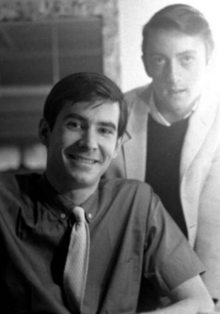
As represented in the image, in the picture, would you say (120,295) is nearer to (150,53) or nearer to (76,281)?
(76,281)

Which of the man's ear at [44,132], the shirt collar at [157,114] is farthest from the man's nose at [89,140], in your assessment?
the shirt collar at [157,114]

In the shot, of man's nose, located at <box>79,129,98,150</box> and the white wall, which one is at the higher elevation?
the white wall

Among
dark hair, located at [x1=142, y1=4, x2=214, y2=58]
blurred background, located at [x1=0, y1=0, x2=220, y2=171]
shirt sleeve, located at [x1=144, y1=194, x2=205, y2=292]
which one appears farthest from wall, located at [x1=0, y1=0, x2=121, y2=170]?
shirt sleeve, located at [x1=144, y1=194, x2=205, y2=292]

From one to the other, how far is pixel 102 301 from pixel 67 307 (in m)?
0.10

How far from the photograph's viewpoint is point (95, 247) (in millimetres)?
1270

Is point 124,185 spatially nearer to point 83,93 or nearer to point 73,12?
point 83,93

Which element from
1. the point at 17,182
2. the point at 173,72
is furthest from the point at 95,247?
the point at 173,72

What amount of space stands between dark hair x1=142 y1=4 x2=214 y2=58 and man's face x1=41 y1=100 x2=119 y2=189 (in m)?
0.26

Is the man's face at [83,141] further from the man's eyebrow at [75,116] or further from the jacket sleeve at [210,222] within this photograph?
the jacket sleeve at [210,222]

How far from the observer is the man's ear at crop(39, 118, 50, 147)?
1.31 metres

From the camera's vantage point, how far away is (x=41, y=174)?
1.32 m

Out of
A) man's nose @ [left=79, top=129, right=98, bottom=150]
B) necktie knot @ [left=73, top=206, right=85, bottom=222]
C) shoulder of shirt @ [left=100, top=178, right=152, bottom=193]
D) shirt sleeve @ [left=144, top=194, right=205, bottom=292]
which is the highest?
man's nose @ [left=79, top=129, right=98, bottom=150]

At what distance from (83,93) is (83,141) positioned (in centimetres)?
14

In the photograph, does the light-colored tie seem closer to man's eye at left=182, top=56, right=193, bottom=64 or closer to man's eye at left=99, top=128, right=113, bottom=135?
man's eye at left=99, top=128, right=113, bottom=135
